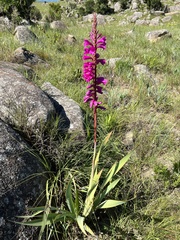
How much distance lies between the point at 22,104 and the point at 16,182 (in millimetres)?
940

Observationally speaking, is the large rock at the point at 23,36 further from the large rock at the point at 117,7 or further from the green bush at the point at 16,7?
the large rock at the point at 117,7

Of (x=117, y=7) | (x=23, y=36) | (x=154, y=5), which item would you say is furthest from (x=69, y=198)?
(x=117, y=7)

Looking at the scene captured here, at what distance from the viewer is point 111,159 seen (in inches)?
101

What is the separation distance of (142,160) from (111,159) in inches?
17.4

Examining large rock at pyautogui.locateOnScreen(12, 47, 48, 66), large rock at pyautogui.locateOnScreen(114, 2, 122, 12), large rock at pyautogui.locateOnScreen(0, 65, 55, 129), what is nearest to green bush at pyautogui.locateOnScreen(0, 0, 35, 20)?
large rock at pyautogui.locateOnScreen(12, 47, 48, 66)

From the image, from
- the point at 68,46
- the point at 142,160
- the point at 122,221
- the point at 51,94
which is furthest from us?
the point at 68,46

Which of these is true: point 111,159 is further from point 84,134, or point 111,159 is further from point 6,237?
point 6,237

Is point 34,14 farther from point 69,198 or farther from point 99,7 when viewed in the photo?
point 69,198

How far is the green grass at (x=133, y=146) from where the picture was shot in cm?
207

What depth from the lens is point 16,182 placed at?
186cm

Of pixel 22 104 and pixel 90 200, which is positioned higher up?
pixel 22 104

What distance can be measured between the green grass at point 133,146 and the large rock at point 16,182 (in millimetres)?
227

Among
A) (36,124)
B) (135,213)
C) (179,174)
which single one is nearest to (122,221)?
(135,213)

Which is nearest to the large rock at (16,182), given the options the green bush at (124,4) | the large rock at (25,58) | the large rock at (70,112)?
the large rock at (70,112)
